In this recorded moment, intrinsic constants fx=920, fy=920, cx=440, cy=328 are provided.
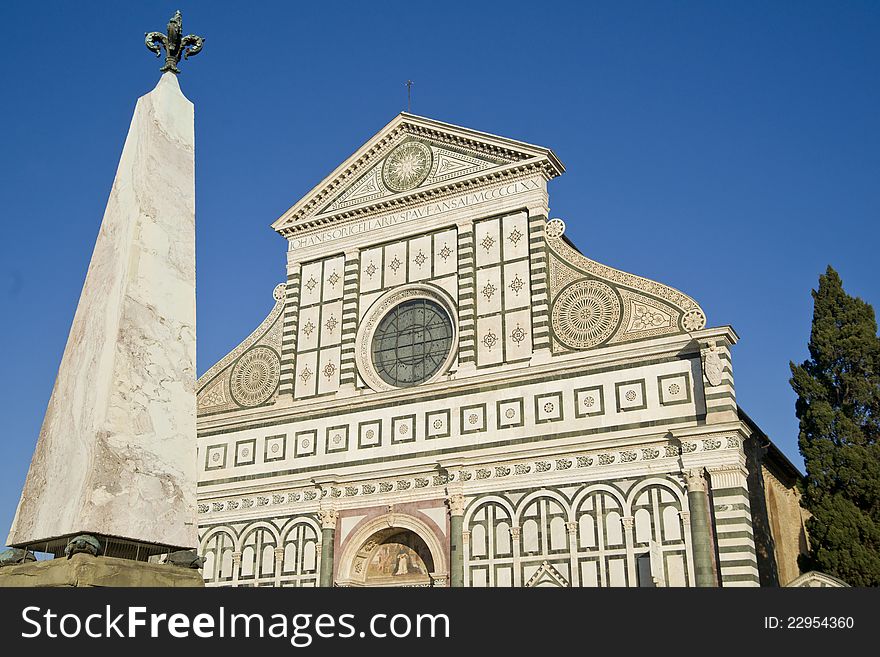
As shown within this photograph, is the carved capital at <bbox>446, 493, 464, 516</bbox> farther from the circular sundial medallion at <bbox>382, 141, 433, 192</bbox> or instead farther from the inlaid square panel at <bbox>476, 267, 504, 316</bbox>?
the circular sundial medallion at <bbox>382, 141, 433, 192</bbox>

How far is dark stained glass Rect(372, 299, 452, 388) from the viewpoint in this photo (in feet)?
73.9

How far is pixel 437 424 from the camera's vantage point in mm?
21344

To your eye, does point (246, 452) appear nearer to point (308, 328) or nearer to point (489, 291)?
point (308, 328)

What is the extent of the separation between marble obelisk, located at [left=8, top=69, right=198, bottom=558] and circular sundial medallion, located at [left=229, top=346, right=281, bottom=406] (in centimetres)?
1373

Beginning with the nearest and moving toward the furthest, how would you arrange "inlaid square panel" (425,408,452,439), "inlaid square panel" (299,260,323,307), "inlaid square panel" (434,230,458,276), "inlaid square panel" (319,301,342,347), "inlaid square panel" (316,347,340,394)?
"inlaid square panel" (425,408,452,439)
"inlaid square panel" (434,230,458,276)
"inlaid square panel" (316,347,340,394)
"inlaid square panel" (319,301,342,347)
"inlaid square panel" (299,260,323,307)

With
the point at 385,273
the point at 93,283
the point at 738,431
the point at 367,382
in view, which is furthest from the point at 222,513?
the point at 93,283

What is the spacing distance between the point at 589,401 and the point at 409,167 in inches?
335

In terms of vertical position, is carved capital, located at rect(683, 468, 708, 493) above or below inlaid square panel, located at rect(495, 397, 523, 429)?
below

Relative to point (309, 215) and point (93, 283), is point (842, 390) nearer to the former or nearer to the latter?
point (309, 215)

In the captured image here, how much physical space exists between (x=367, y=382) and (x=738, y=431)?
9111mm

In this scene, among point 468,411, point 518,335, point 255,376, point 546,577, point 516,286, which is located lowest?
point 546,577

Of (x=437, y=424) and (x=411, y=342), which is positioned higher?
(x=411, y=342)

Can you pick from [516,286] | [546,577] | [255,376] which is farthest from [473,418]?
[255,376]

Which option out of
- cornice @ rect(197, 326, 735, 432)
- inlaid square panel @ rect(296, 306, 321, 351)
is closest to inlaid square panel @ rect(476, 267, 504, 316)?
cornice @ rect(197, 326, 735, 432)
